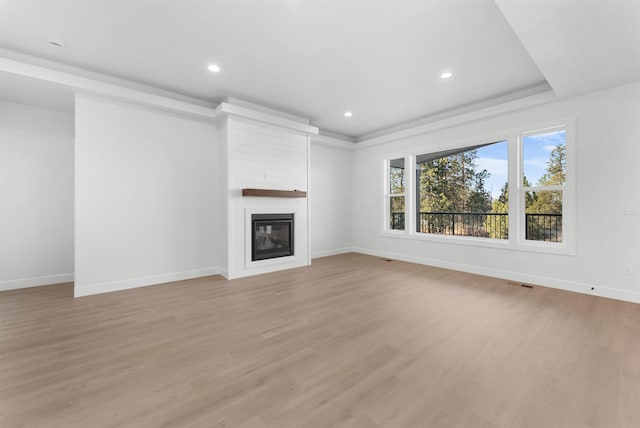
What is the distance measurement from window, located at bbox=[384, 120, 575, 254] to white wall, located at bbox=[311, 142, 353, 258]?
110 centimetres

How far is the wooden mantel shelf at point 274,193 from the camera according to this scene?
4.34m

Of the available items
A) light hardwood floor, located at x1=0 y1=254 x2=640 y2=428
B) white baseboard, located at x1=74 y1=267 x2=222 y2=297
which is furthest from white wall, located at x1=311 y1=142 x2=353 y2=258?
light hardwood floor, located at x1=0 y1=254 x2=640 y2=428

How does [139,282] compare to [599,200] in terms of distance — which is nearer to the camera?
[599,200]

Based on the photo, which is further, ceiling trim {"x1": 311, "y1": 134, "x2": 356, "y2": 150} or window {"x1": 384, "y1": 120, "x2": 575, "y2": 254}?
ceiling trim {"x1": 311, "y1": 134, "x2": 356, "y2": 150}

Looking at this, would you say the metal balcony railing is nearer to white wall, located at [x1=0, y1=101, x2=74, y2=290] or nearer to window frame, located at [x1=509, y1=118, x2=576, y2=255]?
window frame, located at [x1=509, y1=118, x2=576, y2=255]

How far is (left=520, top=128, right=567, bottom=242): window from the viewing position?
3871 millimetres

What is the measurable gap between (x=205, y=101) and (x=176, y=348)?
3752mm

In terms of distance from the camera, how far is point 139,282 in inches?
152

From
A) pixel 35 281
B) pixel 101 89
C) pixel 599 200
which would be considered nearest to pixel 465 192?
pixel 599 200

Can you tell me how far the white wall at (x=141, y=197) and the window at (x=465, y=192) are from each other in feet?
14.3

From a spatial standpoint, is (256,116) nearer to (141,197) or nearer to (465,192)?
(141,197)

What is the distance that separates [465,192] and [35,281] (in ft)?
24.4

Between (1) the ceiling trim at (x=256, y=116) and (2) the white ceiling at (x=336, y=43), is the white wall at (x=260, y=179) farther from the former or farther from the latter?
(2) the white ceiling at (x=336, y=43)

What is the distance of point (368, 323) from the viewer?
2607 mm
